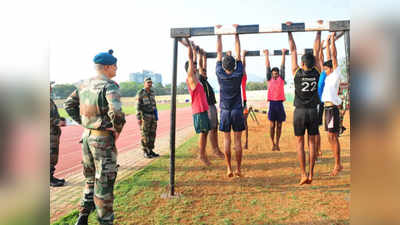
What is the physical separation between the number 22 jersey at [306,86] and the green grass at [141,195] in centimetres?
238

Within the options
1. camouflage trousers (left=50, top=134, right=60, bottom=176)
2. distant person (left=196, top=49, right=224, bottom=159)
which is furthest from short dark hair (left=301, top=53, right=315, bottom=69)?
camouflage trousers (left=50, top=134, right=60, bottom=176)

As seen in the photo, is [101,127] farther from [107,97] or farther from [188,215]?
[188,215]

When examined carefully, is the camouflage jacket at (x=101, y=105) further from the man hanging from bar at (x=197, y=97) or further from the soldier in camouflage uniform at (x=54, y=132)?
the soldier in camouflage uniform at (x=54, y=132)

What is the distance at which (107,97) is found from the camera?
106 inches

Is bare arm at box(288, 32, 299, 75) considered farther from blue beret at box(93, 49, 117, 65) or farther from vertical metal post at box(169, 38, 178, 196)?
blue beret at box(93, 49, 117, 65)

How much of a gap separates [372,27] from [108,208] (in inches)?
116

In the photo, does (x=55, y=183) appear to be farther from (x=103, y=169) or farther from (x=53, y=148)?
(x=103, y=169)

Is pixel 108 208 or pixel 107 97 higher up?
pixel 107 97

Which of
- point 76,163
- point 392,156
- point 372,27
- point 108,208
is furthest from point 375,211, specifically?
point 76,163

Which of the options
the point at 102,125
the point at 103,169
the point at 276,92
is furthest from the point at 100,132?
the point at 276,92

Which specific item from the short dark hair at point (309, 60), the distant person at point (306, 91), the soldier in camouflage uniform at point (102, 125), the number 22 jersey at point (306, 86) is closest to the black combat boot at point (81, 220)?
the soldier in camouflage uniform at point (102, 125)

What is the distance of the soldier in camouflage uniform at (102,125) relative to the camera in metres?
2.76

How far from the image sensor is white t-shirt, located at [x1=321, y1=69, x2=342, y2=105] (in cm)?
424

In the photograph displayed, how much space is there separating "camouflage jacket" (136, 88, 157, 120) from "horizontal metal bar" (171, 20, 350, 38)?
3.27 metres
